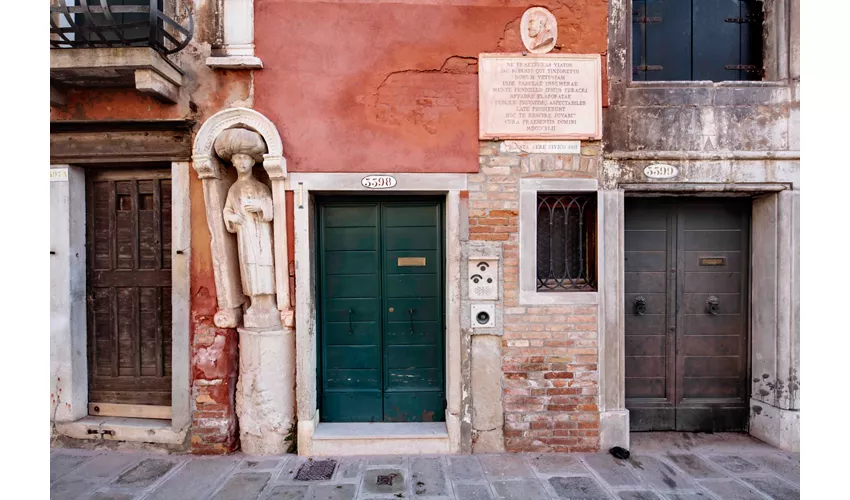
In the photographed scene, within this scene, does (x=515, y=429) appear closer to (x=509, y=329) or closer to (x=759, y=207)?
(x=509, y=329)

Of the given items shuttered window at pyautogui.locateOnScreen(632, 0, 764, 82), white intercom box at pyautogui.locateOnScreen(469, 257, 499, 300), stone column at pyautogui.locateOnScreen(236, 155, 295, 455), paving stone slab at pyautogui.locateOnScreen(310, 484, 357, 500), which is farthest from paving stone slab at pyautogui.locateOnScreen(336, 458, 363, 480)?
shuttered window at pyautogui.locateOnScreen(632, 0, 764, 82)

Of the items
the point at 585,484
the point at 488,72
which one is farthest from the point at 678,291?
the point at 488,72

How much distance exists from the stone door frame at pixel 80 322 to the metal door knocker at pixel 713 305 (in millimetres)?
5260

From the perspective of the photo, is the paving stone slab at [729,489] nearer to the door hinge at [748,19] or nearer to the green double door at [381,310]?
the green double door at [381,310]

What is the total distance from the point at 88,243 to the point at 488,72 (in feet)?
14.3

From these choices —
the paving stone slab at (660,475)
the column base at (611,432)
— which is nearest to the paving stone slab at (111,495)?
the column base at (611,432)

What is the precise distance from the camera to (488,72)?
3639mm

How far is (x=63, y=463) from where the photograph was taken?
11.4ft

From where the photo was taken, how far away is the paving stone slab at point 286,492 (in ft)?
9.85

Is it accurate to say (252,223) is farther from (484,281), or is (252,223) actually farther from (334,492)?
(334,492)

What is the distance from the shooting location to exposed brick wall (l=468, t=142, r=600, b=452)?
3629 millimetres

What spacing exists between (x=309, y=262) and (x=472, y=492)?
95.5 inches

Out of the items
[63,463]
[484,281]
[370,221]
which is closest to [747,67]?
[484,281]

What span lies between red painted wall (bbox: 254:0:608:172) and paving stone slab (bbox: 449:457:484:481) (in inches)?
106
